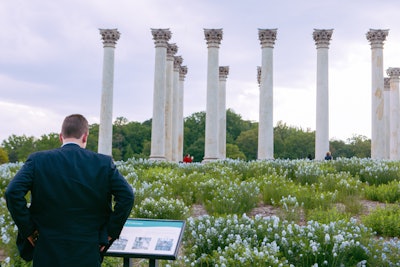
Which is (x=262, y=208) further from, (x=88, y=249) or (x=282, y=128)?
(x=282, y=128)

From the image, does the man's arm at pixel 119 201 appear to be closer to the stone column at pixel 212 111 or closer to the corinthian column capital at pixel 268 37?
the stone column at pixel 212 111

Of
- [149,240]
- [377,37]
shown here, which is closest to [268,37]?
[377,37]

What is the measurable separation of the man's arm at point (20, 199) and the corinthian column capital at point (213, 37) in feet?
151

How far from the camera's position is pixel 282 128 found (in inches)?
5910

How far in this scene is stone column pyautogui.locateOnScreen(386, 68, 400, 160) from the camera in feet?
209

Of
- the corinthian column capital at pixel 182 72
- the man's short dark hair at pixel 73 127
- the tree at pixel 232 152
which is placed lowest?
the man's short dark hair at pixel 73 127

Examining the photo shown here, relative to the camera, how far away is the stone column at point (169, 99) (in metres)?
56.7

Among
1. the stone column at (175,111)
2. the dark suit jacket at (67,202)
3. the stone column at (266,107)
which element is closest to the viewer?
the dark suit jacket at (67,202)

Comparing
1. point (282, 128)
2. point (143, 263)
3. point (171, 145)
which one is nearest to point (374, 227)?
point (143, 263)

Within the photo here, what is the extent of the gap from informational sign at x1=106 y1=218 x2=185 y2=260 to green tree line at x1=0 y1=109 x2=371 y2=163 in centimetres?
10615

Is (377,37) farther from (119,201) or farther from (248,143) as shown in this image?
(248,143)

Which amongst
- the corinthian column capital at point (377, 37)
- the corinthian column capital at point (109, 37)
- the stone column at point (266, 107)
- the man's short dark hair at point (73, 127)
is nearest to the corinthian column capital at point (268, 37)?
the stone column at point (266, 107)

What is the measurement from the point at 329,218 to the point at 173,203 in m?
5.48

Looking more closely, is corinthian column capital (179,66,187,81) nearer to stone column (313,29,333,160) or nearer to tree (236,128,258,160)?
stone column (313,29,333,160)
